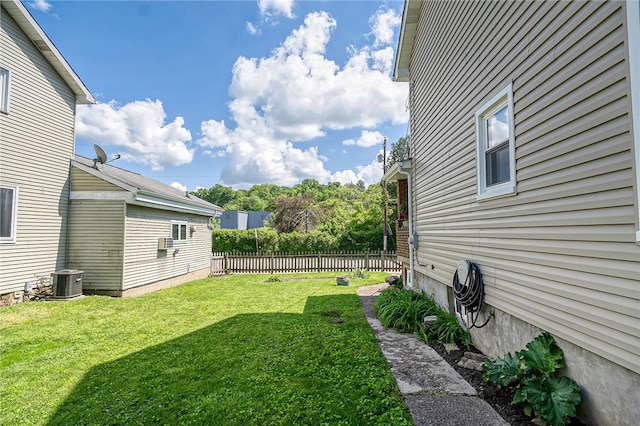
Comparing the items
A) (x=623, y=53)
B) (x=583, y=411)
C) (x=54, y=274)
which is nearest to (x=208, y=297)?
(x=54, y=274)

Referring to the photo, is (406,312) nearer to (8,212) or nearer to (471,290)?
(471,290)

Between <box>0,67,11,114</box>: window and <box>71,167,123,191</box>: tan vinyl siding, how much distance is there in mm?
2090

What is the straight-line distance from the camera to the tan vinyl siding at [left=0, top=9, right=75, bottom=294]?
7465 millimetres

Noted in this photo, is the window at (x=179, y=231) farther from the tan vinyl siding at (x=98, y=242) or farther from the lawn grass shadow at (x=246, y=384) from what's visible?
the lawn grass shadow at (x=246, y=384)

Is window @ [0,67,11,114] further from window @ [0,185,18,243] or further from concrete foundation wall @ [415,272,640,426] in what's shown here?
concrete foundation wall @ [415,272,640,426]

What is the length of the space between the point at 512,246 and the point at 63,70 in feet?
38.2

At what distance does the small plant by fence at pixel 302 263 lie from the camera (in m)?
15.1

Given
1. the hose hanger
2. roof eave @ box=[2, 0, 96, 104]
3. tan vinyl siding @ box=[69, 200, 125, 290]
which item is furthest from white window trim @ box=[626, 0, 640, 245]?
roof eave @ box=[2, 0, 96, 104]

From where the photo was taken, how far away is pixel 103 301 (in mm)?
7887

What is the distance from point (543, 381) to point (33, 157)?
10906mm

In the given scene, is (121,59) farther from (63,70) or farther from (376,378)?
(376,378)

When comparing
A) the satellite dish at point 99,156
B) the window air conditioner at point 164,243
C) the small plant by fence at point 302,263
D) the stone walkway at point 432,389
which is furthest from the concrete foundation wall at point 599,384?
Answer: the small plant by fence at point 302,263

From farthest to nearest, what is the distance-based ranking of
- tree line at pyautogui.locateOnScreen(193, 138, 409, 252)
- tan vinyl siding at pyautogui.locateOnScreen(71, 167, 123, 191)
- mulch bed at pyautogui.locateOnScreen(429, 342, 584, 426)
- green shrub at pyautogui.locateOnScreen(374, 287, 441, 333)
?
tree line at pyautogui.locateOnScreen(193, 138, 409, 252) < tan vinyl siding at pyautogui.locateOnScreen(71, 167, 123, 191) < green shrub at pyautogui.locateOnScreen(374, 287, 441, 333) < mulch bed at pyautogui.locateOnScreen(429, 342, 584, 426)

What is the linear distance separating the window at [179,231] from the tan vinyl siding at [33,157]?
3097 mm
